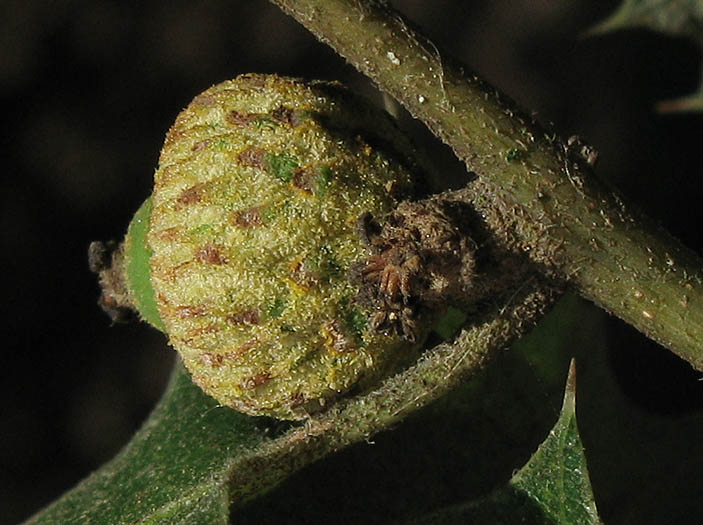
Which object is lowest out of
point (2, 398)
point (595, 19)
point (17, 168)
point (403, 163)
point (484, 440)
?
point (2, 398)

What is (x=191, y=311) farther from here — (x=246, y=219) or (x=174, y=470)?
(x=174, y=470)

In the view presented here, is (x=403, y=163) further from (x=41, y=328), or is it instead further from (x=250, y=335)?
(x=41, y=328)

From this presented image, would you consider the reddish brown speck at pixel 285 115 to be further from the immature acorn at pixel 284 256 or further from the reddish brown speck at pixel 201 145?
the reddish brown speck at pixel 201 145

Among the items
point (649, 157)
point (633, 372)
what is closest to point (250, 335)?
point (633, 372)

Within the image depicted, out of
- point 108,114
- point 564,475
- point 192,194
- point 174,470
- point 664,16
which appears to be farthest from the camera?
point 108,114

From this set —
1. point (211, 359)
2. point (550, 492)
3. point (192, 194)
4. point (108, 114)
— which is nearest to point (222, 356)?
point (211, 359)

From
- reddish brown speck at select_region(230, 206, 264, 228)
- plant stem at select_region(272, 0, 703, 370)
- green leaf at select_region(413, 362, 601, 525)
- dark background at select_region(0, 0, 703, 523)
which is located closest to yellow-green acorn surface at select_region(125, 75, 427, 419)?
reddish brown speck at select_region(230, 206, 264, 228)

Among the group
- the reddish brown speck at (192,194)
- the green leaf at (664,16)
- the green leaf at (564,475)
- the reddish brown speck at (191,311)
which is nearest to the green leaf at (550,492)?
the green leaf at (564,475)
